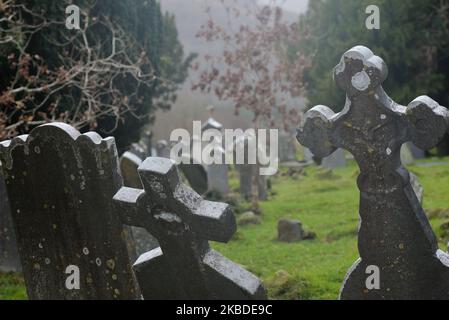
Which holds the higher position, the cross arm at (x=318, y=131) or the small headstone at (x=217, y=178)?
the cross arm at (x=318, y=131)

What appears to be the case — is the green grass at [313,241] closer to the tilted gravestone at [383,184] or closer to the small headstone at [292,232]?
the small headstone at [292,232]

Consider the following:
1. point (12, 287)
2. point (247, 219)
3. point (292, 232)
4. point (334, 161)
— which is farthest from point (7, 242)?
point (334, 161)

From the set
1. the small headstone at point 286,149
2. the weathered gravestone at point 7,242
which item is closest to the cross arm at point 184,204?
the weathered gravestone at point 7,242

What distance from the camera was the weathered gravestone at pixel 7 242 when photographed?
28.5ft

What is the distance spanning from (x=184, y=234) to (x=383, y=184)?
1454 millimetres

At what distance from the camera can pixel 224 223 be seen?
4.82 metres

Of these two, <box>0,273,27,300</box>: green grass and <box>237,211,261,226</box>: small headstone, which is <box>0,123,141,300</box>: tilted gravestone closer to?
<box>0,273,27,300</box>: green grass

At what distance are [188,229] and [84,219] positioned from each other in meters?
1.22

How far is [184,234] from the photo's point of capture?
16.4 ft

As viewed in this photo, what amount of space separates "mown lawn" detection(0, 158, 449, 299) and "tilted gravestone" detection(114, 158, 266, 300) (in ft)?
7.62

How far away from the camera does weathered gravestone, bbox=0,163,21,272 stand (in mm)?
8672

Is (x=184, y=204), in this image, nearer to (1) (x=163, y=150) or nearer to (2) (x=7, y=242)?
(2) (x=7, y=242)

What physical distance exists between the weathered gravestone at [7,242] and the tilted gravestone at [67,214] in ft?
8.32

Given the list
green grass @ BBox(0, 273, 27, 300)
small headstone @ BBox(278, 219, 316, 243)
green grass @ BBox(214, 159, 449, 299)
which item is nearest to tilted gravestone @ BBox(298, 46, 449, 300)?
green grass @ BBox(214, 159, 449, 299)
